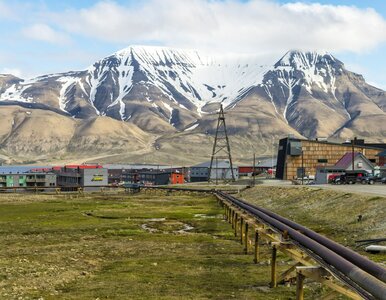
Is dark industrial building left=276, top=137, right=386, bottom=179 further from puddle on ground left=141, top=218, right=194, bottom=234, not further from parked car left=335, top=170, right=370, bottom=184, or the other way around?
puddle on ground left=141, top=218, right=194, bottom=234

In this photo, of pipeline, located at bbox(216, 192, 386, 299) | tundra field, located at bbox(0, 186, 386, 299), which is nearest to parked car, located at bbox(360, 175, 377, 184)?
tundra field, located at bbox(0, 186, 386, 299)

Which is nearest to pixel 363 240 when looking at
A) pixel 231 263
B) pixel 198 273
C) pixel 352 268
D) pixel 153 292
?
pixel 231 263

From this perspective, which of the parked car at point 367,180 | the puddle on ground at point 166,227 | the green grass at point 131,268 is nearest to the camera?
the green grass at point 131,268

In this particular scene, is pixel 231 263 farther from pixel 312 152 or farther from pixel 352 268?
pixel 312 152

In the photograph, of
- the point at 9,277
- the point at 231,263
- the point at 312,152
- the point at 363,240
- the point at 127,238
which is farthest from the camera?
the point at 312,152

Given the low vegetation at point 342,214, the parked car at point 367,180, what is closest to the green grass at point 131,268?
the low vegetation at point 342,214

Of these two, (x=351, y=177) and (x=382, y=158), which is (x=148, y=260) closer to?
(x=351, y=177)

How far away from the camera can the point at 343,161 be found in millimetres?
152875

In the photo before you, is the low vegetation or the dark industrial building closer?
the low vegetation

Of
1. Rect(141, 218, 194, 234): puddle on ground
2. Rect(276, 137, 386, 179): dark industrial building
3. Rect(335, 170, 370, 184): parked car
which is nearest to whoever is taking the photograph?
Rect(141, 218, 194, 234): puddle on ground

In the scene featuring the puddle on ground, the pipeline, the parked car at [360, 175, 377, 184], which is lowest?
the puddle on ground

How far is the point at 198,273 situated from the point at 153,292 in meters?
4.60

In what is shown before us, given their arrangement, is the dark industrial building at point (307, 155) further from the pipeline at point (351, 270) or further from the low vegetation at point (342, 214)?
the pipeline at point (351, 270)

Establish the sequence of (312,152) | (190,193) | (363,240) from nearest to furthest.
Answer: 1. (363,240)
2. (190,193)
3. (312,152)
